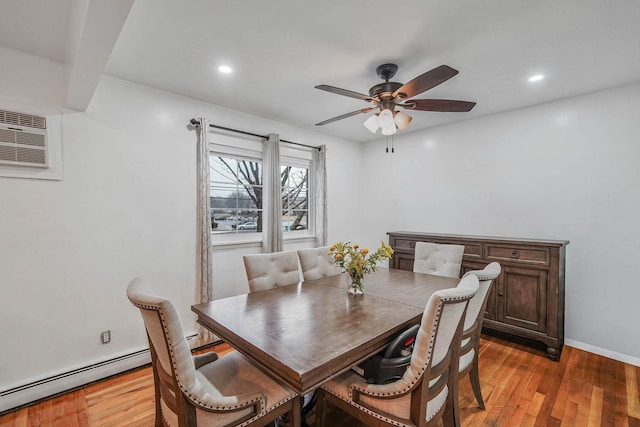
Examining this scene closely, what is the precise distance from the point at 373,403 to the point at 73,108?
2924 mm

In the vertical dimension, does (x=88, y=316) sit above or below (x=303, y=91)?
below

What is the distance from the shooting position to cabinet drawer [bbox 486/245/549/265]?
2.73 meters

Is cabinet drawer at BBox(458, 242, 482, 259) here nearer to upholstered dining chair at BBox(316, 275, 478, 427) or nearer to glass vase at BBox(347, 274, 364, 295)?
glass vase at BBox(347, 274, 364, 295)

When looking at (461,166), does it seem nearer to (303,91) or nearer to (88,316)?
(303,91)

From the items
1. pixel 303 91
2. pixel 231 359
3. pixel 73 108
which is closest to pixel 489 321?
pixel 231 359

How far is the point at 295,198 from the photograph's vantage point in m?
4.06

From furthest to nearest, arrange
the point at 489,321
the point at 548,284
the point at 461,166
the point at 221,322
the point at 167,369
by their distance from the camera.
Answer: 1. the point at 461,166
2. the point at 489,321
3. the point at 548,284
4. the point at 221,322
5. the point at 167,369

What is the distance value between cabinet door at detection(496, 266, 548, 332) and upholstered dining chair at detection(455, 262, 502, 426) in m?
1.25

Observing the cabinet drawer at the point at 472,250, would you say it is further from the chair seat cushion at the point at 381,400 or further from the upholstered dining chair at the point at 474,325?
the chair seat cushion at the point at 381,400

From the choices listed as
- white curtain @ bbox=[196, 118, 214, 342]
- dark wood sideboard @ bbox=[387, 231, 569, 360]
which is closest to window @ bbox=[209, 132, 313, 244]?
white curtain @ bbox=[196, 118, 214, 342]

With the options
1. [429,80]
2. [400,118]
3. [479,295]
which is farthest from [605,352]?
[429,80]

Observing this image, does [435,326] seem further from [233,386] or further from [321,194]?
[321,194]

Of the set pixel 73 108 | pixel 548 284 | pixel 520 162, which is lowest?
pixel 548 284

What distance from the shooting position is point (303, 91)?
2770 millimetres
